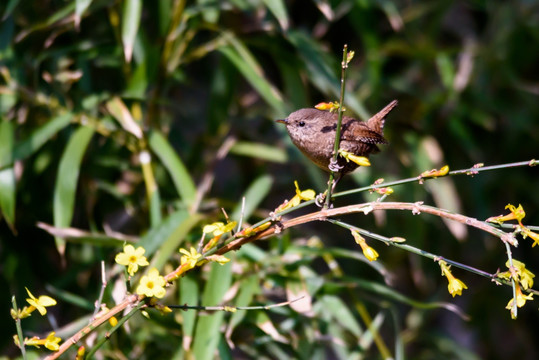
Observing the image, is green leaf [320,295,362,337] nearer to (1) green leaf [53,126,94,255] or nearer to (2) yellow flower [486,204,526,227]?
(1) green leaf [53,126,94,255]

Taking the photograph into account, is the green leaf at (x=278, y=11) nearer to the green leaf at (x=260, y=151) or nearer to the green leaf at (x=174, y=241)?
the green leaf at (x=260, y=151)

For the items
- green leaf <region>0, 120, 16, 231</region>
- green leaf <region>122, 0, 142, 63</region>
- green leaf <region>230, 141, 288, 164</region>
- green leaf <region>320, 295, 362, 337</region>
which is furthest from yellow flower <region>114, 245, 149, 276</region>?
green leaf <region>230, 141, 288, 164</region>

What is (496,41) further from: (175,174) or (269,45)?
(175,174)

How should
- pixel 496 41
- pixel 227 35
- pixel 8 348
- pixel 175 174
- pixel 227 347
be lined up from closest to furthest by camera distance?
pixel 227 347 < pixel 175 174 < pixel 227 35 < pixel 8 348 < pixel 496 41

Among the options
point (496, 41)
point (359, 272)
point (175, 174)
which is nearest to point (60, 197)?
point (175, 174)

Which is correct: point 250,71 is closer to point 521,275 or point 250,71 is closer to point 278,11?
point 278,11

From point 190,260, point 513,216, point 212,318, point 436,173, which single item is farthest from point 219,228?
point 212,318
